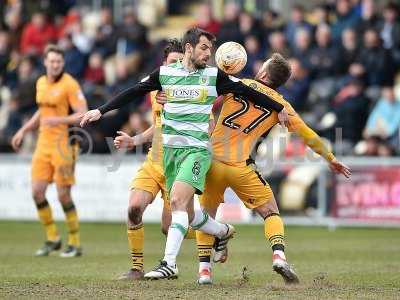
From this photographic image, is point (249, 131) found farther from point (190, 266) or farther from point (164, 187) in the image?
point (190, 266)

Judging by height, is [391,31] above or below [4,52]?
above

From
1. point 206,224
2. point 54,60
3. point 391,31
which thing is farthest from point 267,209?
point 391,31

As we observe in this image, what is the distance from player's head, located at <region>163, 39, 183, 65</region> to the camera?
11.8 meters

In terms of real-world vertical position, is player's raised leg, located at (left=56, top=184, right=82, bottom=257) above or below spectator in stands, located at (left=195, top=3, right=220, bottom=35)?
below

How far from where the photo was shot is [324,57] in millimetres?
23406

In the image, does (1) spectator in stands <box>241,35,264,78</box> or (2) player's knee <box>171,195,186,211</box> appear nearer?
(2) player's knee <box>171,195,186,211</box>

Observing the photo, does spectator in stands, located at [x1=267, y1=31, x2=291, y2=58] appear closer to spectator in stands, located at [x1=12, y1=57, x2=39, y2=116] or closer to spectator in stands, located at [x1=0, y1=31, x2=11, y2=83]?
spectator in stands, located at [x1=12, y1=57, x2=39, y2=116]

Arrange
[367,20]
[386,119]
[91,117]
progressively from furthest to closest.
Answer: [367,20]
[386,119]
[91,117]

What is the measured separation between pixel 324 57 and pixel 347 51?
50 centimetres

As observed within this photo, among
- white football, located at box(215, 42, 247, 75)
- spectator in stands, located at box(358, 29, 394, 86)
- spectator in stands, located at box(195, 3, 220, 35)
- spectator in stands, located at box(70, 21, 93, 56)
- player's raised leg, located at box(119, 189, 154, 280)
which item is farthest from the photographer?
spectator in stands, located at box(70, 21, 93, 56)

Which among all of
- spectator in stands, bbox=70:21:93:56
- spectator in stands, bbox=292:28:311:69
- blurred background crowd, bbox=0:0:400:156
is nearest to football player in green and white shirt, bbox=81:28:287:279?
blurred background crowd, bbox=0:0:400:156

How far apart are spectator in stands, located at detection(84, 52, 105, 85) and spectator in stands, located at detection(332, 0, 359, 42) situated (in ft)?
18.5

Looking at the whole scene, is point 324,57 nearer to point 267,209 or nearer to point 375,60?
point 375,60

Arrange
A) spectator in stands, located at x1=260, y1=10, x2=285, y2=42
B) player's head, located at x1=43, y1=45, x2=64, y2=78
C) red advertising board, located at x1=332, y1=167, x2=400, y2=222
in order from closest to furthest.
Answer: player's head, located at x1=43, y1=45, x2=64, y2=78 → red advertising board, located at x1=332, y1=167, x2=400, y2=222 → spectator in stands, located at x1=260, y1=10, x2=285, y2=42
